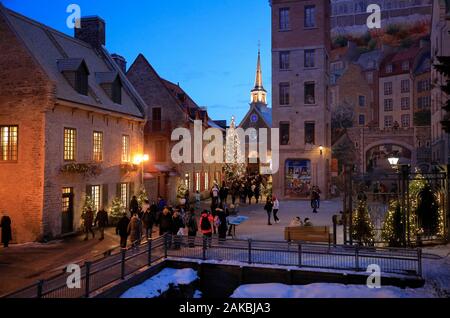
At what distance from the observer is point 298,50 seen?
120ft

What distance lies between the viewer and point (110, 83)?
78.8 feet

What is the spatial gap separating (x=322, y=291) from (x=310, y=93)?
26.8 metres

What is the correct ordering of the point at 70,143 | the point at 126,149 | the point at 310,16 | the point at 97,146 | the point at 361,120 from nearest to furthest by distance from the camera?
the point at 70,143
the point at 97,146
the point at 126,149
the point at 310,16
the point at 361,120

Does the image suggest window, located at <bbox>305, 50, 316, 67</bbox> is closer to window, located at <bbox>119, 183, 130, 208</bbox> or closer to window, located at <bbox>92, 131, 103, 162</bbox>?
window, located at <bbox>119, 183, 130, 208</bbox>

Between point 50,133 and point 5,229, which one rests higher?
point 50,133

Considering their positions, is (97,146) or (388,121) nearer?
(97,146)

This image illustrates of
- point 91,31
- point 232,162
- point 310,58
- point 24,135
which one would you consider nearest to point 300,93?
point 310,58

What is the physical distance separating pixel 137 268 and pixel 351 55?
87.5m

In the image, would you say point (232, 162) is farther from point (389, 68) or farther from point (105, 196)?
point (389, 68)

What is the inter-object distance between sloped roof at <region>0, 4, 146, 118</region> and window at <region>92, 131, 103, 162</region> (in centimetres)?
144

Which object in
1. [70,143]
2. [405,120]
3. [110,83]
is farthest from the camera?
[405,120]

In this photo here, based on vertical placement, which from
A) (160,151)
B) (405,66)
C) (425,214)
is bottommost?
(425,214)

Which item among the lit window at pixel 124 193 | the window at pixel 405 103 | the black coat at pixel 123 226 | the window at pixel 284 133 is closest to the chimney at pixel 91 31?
the lit window at pixel 124 193

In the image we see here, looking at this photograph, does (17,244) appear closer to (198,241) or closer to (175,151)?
(198,241)
